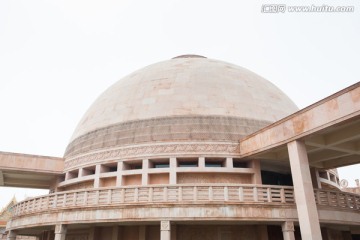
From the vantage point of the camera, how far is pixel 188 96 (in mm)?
20203

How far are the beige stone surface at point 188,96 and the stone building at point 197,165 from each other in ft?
0.31

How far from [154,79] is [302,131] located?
499 inches

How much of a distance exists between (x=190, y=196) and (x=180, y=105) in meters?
7.36

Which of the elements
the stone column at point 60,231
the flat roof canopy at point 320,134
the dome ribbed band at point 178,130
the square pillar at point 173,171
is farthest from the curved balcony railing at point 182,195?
the dome ribbed band at point 178,130

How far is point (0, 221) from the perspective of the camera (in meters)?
39.2

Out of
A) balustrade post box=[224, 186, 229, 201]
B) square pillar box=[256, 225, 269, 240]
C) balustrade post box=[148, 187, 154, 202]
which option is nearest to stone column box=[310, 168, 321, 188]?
square pillar box=[256, 225, 269, 240]

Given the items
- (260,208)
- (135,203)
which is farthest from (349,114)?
(135,203)

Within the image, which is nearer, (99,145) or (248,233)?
(248,233)

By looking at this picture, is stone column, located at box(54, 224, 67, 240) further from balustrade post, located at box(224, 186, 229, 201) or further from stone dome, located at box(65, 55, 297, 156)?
balustrade post, located at box(224, 186, 229, 201)

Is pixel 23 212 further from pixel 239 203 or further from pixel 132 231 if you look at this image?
pixel 239 203

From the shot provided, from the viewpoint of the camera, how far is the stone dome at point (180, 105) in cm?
1873

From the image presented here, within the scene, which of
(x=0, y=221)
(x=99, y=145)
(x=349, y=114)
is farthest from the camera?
(x=0, y=221)

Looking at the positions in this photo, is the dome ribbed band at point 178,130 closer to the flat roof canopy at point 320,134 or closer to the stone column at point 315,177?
the flat roof canopy at point 320,134

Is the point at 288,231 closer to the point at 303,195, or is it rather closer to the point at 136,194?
the point at 303,195
